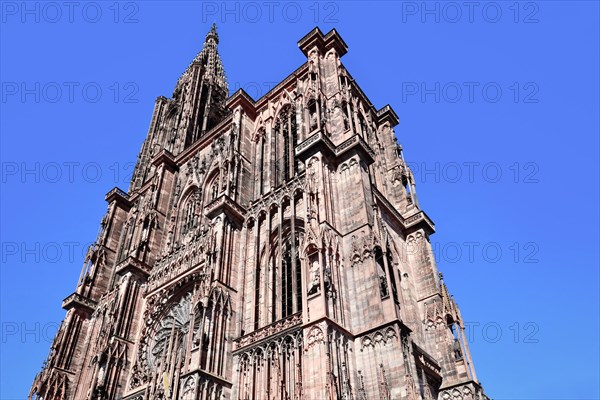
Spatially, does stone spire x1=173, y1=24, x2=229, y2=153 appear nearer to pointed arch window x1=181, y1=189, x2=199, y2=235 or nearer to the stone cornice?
pointed arch window x1=181, y1=189, x2=199, y2=235

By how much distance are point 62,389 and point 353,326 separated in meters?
18.1

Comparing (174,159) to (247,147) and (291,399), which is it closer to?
(247,147)

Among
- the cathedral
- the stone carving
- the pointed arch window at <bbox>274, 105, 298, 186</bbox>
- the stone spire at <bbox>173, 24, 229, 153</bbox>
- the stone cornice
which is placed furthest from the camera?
the stone spire at <bbox>173, 24, 229, 153</bbox>

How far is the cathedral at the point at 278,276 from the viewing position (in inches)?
612

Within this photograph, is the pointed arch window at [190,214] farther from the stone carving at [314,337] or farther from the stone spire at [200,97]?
the stone carving at [314,337]

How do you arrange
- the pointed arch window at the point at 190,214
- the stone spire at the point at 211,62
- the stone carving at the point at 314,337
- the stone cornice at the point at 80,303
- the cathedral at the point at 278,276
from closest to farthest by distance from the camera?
the stone carving at the point at 314,337 < the cathedral at the point at 278,276 < the pointed arch window at the point at 190,214 < the stone cornice at the point at 80,303 < the stone spire at the point at 211,62

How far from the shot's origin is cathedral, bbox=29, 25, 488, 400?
51.0 ft

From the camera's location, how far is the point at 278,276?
64.9ft

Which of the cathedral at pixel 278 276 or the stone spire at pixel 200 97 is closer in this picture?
the cathedral at pixel 278 276

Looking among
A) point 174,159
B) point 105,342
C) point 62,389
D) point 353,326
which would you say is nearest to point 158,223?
point 174,159

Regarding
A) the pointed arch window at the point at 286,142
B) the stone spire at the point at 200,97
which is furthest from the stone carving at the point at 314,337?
the stone spire at the point at 200,97

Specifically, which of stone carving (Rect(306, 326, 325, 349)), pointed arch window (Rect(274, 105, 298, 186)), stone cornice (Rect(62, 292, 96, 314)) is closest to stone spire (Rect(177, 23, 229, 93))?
pointed arch window (Rect(274, 105, 298, 186))

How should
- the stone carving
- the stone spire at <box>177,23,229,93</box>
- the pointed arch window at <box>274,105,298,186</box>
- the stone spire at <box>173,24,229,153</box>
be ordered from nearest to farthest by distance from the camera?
1. the stone carving
2. the pointed arch window at <box>274,105,298,186</box>
3. the stone spire at <box>173,24,229,153</box>
4. the stone spire at <box>177,23,229,93</box>

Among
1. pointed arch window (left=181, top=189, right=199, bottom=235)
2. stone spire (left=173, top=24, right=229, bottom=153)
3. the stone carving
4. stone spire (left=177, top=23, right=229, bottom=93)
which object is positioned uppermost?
stone spire (left=177, top=23, right=229, bottom=93)
